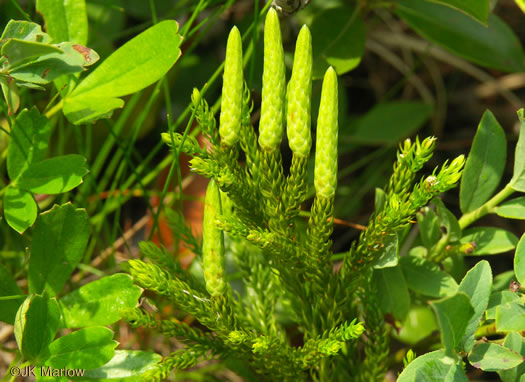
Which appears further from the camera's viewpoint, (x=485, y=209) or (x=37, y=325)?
(x=485, y=209)

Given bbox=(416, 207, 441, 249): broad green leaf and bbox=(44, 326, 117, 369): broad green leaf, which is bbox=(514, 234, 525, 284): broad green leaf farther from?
bbox=(44, 326, 117, 369): broad green leaf

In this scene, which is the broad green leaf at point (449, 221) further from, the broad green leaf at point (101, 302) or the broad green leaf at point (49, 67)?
the broad green leaf at point (49, 67)

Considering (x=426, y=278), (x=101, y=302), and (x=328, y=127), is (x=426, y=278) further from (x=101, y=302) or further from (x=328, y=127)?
(x=101, y=302)

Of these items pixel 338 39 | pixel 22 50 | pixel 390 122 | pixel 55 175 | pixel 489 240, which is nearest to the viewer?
pixel 22 50

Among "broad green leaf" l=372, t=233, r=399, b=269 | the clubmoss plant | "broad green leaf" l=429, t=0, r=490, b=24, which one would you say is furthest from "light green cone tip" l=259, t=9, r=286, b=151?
"broad green leaf" l=429, t=0, r=490, b=24

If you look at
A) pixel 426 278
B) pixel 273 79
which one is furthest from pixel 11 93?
pixel 426 278
